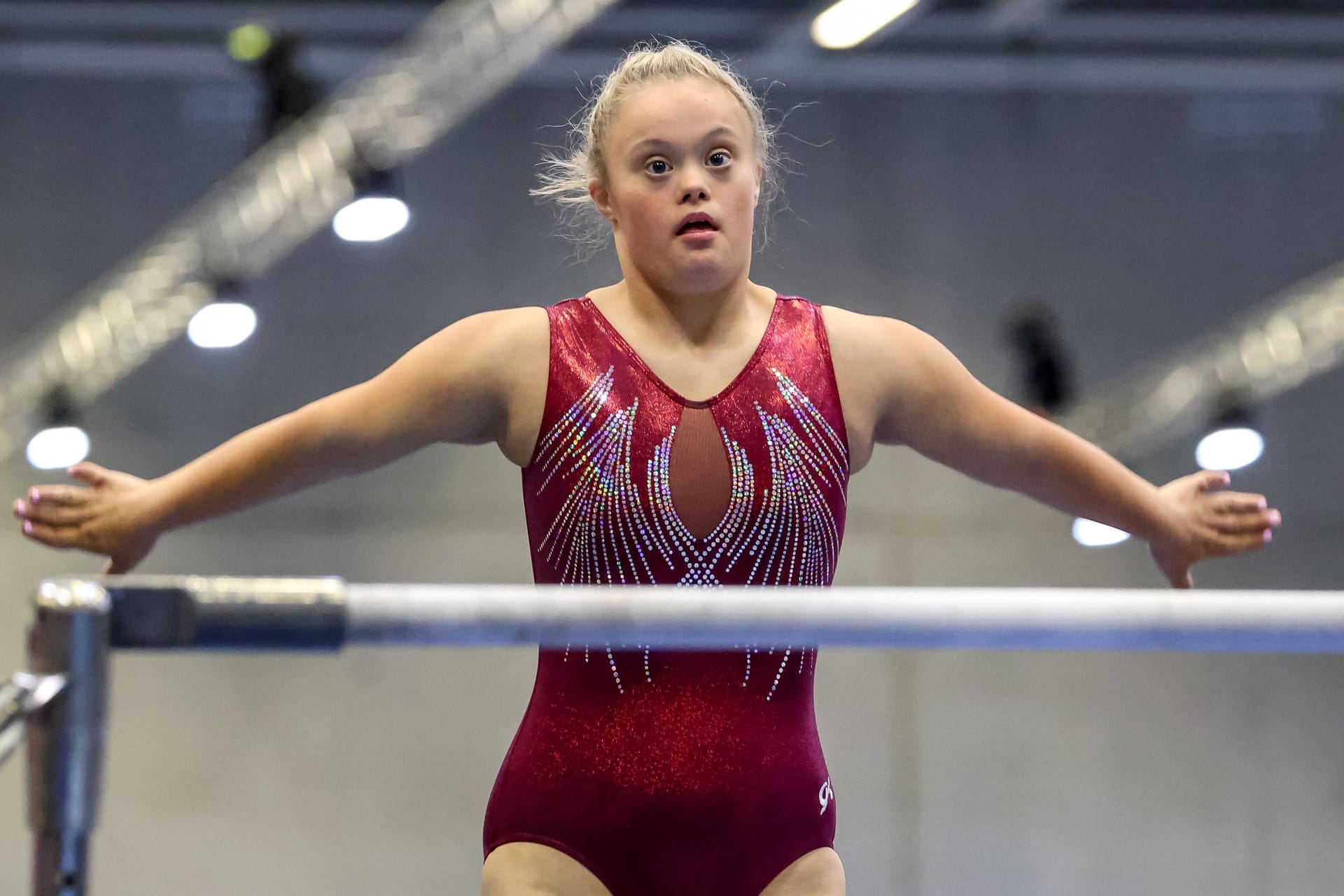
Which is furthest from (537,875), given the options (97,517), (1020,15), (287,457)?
(1020,15)

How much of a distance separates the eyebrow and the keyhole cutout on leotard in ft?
1.28

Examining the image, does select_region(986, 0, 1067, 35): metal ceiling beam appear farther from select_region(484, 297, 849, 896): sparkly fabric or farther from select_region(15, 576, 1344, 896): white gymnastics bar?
select_region(15, 576, 1344, 896): white gymnastics bar

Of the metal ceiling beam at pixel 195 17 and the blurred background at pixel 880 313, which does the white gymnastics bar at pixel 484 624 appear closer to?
the blurred background at pixel 880 313

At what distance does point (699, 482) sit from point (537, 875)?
0.51 meters

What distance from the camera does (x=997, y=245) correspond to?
6855 millimetres

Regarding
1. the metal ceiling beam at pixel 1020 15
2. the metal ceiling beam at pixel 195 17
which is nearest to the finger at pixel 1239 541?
the metal ceiling beam at pixel 1020 15

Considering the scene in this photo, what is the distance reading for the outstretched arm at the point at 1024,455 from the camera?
1.87 m

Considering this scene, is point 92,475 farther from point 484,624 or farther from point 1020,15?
point 1020,15

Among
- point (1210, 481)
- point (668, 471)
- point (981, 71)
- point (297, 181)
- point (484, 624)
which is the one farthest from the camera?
point (981, 71)

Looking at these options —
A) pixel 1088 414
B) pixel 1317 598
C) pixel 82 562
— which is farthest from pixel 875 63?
pixel 1317 598

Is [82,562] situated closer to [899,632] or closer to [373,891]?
[373,891]

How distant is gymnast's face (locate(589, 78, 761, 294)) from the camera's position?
1827 mm

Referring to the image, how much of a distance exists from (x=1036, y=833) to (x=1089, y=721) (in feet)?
1.95

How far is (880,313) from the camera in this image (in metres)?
6.74
